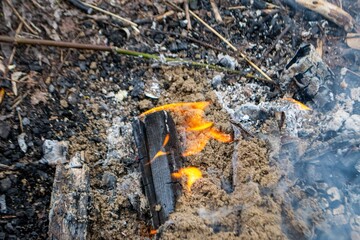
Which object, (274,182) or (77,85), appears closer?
(274,182)

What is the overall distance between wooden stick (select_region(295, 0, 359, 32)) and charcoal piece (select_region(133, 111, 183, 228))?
2359 millimetres

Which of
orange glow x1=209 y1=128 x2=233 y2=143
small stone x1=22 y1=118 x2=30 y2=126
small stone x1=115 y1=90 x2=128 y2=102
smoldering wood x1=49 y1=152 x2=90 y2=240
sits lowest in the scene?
smoldering wood x1=49 y1=152 x2=90 y2=240

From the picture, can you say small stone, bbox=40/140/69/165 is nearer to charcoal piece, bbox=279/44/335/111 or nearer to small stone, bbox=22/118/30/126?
small stone, bbox=22/118/30/126

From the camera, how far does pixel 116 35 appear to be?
3.72 meters

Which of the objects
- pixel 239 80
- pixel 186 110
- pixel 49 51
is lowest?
pixel 186 110

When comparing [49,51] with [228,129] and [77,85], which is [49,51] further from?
[228,129]

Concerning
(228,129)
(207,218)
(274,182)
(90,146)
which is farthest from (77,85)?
(274,182)

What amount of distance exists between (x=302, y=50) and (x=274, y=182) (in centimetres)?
181

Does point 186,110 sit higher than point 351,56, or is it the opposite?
point 351,56

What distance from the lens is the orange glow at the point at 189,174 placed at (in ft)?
9.42

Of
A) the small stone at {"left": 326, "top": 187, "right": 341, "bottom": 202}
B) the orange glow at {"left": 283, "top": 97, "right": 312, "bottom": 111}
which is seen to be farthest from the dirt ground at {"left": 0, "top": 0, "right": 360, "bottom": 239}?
the small stone at {"left": 326, "top": 187, "right": 341, "bottom": 202}

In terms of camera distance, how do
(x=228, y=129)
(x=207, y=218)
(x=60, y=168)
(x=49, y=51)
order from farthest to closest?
(x=49, y=51)
(x=228, y=129)
(x=60, y=168)
(x=207, y=218)

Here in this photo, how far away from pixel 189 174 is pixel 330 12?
2749mm

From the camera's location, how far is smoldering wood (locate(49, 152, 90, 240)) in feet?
8.77
